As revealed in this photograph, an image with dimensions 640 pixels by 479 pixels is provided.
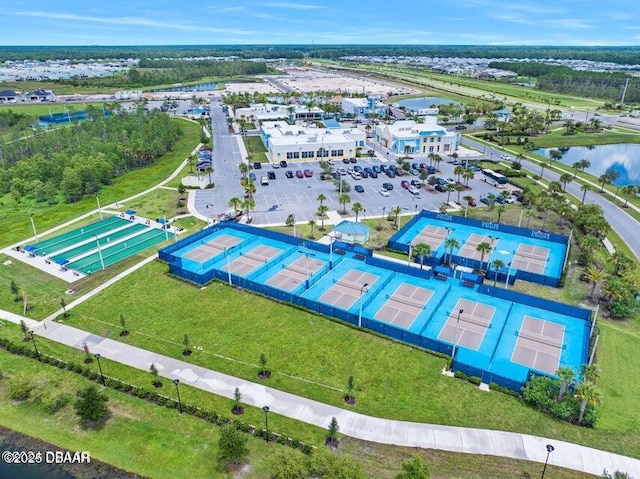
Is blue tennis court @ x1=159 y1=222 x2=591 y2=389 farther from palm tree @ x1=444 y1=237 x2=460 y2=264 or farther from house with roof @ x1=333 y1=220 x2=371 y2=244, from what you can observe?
palm tree @ x1=444 y1=237 x2=460 y2=264

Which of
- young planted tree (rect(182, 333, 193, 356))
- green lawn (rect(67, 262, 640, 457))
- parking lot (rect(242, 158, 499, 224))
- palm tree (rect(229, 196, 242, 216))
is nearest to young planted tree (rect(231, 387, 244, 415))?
green lawn (rect(67, 262, 640, 457))

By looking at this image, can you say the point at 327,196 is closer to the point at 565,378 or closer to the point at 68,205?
the point at 68,205

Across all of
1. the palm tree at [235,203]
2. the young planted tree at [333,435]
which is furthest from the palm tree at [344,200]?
the young planted tree at [333,435]

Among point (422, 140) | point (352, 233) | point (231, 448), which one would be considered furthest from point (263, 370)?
point (422, 140)

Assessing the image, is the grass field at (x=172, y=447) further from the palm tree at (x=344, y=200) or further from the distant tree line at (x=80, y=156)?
the distant tree line at (x=80, y=156)

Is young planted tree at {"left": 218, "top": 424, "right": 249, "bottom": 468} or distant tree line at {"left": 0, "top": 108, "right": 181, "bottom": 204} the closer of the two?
young planted tree at {"left": 218, "top": 424, "right": 249, "bottom": 468}

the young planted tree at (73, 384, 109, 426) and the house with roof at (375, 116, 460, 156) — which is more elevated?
the house with roof at (375, 116, 460, 156)

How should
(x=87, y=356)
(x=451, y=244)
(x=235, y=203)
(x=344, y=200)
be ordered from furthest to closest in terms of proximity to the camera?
(x=344, y=200) → (x=235, y=203) → (x=451, y=244) → (x=87, y=356)
